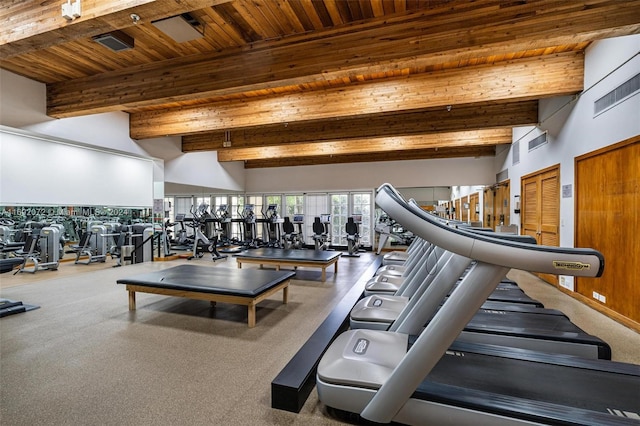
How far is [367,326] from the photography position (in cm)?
263

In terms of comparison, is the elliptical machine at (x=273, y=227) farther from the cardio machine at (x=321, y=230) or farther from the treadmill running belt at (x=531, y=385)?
the treadmill running belt at (x=531, y=385)

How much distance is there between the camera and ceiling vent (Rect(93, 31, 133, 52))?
3.59m

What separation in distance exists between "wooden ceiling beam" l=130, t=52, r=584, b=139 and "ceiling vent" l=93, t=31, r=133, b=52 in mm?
2194

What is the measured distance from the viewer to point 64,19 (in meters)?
2.83

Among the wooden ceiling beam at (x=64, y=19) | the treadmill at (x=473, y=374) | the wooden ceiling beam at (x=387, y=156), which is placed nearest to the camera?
the treadmill at (x=473, y=374)

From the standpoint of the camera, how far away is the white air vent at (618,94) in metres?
3.17

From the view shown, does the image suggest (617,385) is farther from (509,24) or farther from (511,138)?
(511,138)

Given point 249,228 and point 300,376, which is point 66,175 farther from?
point 300,376

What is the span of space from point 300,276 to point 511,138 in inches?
237

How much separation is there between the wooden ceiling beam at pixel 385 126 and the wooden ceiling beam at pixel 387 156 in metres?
2.77

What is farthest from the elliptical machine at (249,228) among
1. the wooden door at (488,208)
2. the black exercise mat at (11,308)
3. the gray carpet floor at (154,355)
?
the wooden door at (488,208)

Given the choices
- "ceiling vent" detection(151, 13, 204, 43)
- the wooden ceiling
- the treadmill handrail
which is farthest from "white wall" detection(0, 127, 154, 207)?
the treadmill handrail

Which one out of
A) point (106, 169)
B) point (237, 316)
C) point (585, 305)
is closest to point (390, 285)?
point (237, 316)

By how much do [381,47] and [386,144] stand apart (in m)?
4.73
